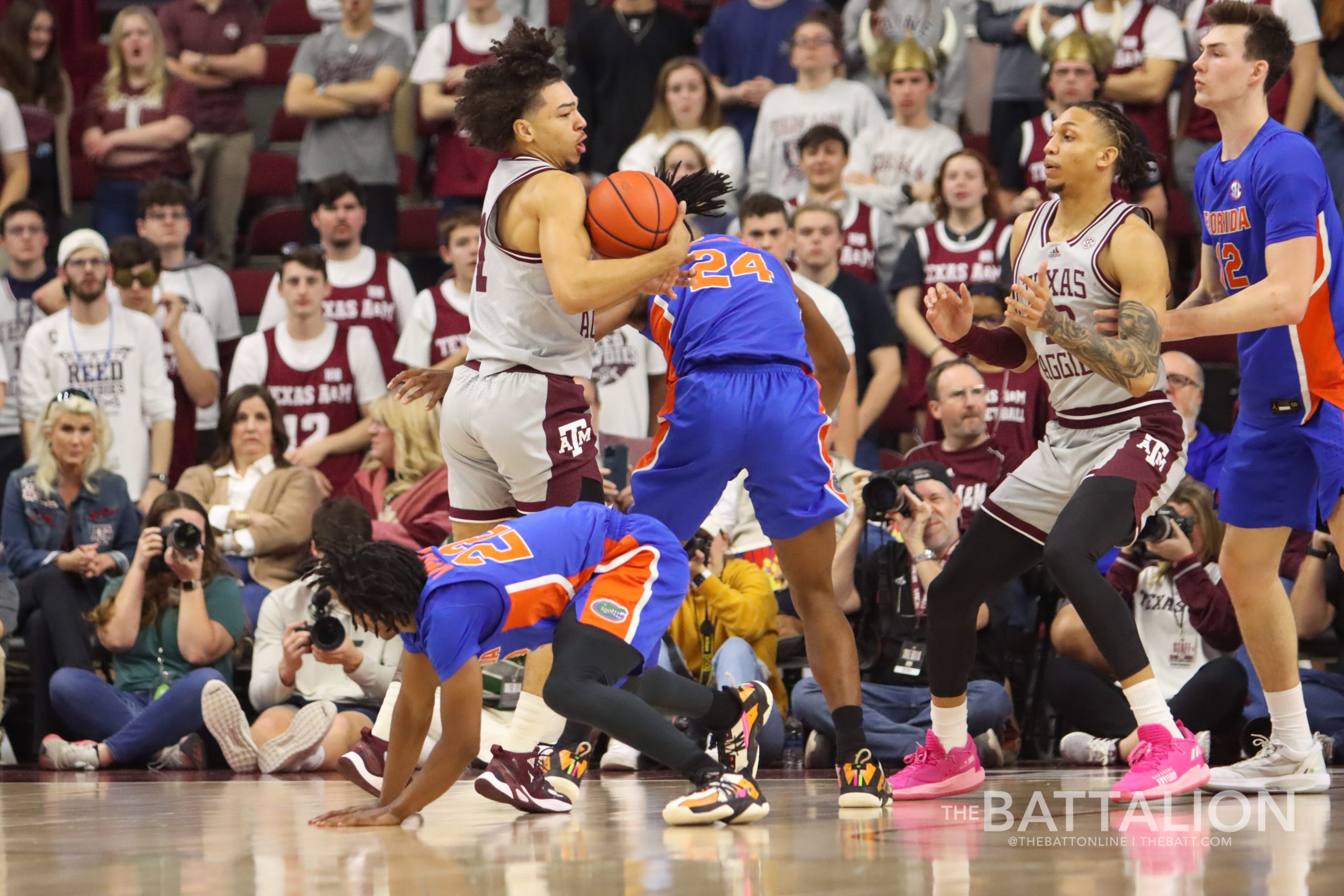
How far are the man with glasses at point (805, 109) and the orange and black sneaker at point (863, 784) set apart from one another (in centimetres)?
502

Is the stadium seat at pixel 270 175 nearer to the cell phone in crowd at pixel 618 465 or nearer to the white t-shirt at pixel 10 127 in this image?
the white t-shirt at pixel 10 127

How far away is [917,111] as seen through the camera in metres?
9.04

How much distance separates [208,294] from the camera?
30.6 feet

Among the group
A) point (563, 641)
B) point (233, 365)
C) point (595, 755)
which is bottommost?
point (595, 755)

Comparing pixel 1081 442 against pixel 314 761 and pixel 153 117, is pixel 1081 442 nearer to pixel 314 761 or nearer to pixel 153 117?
pixel 314 761

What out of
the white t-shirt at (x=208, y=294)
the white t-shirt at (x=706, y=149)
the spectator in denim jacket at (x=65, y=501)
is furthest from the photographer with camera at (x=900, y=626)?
the white t-shirt at (x=208, y=294)

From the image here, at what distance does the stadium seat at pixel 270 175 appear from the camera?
36.4 ft

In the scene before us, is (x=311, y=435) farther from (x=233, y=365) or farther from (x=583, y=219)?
(x=583, y=219)

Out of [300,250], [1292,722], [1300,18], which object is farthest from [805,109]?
[1292,722]

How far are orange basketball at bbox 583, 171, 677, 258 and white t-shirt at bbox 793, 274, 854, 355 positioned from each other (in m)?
3.08

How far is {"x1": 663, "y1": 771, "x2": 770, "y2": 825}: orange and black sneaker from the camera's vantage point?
4109 millimetres

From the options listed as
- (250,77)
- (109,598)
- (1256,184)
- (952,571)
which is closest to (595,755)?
(109,598)

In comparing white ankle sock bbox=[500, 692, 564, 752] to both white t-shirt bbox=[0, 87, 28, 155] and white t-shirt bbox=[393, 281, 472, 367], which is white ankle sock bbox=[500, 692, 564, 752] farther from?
white t-shirt bbox=[0, 87, 28, 155]

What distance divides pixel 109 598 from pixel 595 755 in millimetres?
2228
